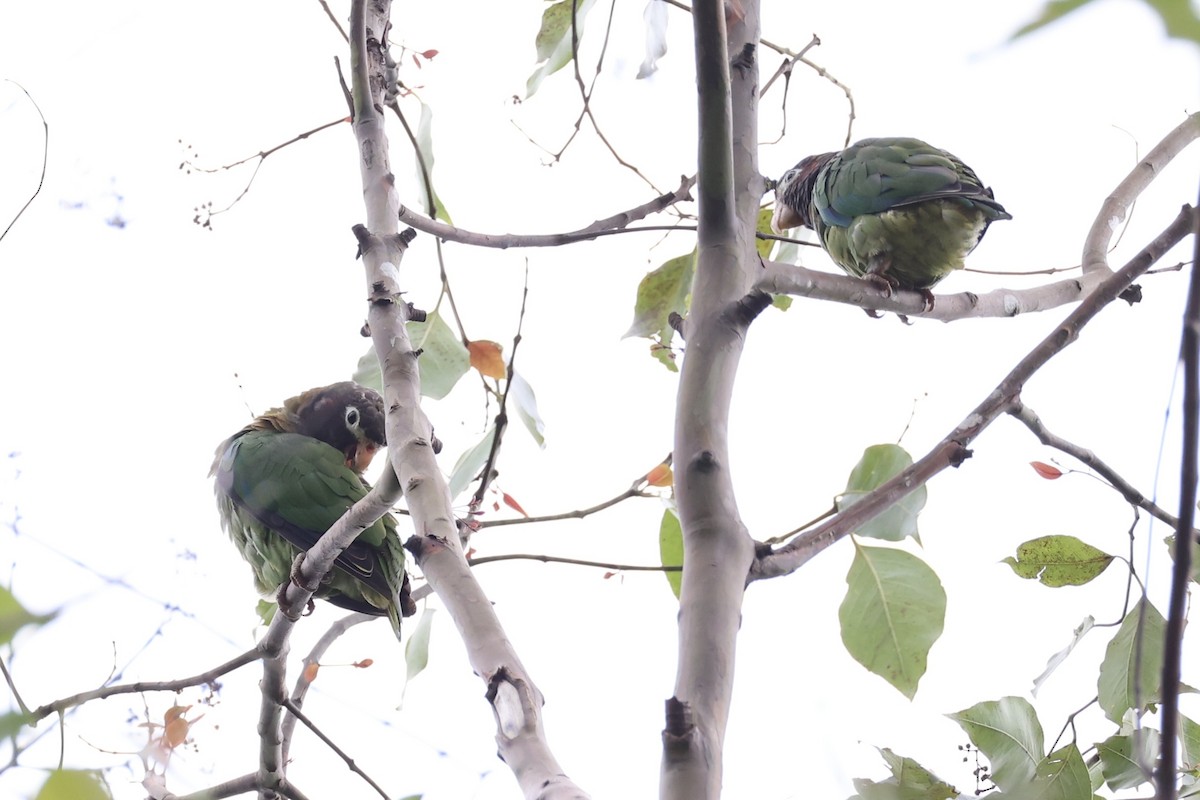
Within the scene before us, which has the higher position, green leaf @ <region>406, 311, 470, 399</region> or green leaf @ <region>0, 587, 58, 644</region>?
green leaf @ <region>406, 311, 470, 399</region>

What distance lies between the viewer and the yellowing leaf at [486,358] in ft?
4.60

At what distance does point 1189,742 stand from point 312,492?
1465mm

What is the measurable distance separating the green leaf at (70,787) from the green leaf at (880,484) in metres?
0.98

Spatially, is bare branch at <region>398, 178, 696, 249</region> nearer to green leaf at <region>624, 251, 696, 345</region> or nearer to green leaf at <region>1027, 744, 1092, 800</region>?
green leaf at <region>624, 251, 696, 345</region>

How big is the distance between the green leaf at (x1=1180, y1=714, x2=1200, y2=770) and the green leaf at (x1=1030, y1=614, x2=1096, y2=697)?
0.15m

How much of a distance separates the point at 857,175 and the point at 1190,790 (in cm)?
125

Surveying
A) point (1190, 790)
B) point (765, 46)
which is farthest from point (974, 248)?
point (1190, 790)

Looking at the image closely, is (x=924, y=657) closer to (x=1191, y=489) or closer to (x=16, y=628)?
(x=1191, y=489)

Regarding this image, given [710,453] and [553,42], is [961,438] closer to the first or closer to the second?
[710,453]

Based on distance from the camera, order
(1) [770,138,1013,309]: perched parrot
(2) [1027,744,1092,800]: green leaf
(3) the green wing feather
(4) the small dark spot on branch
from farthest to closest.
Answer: (1) [770,138,1013,309]: perched parrot → (3) the green wing feather → (2) [1027,744,1092,800]: green leaf → (4) the small dark spot on branch

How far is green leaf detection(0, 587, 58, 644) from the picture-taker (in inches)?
13.4

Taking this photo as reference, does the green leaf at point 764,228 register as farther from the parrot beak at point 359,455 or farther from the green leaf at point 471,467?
the parrot beak at point 359,455

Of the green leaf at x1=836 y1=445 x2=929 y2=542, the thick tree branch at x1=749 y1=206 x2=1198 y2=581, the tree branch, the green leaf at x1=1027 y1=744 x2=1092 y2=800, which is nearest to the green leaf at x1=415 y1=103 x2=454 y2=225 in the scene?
the tree branch

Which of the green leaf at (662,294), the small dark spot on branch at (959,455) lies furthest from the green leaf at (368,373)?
the small dark spot on branch at (959,455)
